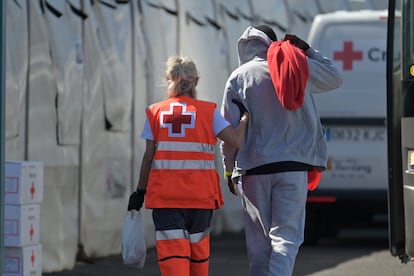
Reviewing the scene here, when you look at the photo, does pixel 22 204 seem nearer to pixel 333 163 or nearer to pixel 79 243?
pixel 79 243

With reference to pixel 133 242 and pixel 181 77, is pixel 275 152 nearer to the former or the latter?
pixel 181 77

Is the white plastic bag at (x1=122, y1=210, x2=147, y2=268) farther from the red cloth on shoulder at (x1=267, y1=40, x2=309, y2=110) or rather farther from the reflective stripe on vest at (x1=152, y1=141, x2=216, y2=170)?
the red cloth on shoulder at (x1=267, y1=40, x2=309, y2=110)

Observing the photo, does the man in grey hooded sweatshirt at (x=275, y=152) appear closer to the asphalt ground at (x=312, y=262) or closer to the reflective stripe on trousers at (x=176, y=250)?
the reflective stripe on trousers at (x=176, y=250)


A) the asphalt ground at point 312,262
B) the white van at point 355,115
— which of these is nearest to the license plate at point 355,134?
the white van at point 355,115

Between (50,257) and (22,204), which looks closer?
(22,204)

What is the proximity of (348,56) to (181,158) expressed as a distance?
729cm

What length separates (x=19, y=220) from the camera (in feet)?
31.5

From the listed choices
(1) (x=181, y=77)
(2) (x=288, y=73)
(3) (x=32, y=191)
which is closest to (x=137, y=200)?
(1) (x=181, y=77)

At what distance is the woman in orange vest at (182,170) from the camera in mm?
8258

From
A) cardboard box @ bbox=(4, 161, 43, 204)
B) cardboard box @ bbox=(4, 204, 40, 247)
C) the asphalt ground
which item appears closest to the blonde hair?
cardboard box @ bbox=(4, 161, 43, 204)

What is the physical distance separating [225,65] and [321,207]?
11.7 feet

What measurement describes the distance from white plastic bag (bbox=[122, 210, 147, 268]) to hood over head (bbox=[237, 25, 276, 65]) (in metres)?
1.20

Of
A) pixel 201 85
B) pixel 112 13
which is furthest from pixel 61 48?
pixel 201 85

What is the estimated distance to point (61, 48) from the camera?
1217 centimetres
